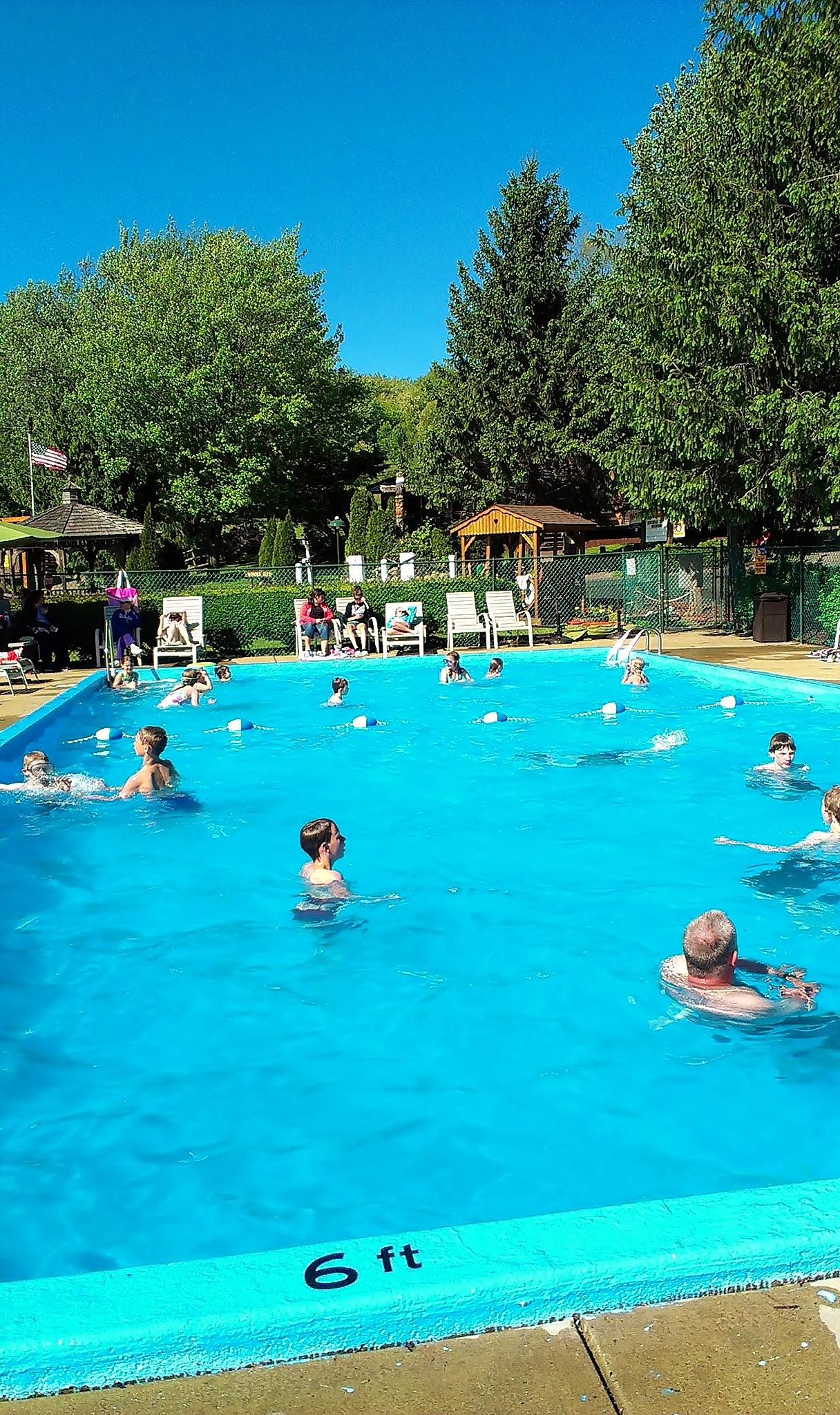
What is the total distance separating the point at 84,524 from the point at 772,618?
1467cm

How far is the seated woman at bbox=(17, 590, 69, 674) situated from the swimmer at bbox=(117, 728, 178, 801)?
34.4ft

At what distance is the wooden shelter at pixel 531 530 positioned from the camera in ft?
93.5

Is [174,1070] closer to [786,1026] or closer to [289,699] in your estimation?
[786,1026]

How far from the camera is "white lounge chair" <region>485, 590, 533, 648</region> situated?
912 inches

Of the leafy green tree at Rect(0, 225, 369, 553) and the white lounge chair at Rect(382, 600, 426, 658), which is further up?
the leafy green tree at Rect(0, 225, 369, 553)

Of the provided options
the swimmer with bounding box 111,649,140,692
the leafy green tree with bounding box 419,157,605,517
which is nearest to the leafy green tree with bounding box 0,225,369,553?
the leafy green tree with bounding box 419,157,605,517

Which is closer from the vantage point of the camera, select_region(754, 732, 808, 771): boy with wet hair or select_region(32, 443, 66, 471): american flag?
select_region(754, 732, 808, 771): boy with wet hair

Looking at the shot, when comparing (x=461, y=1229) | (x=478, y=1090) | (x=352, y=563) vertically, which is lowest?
(x=478, y=1090)

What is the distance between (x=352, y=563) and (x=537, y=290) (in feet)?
69.0

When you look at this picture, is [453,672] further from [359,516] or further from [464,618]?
[359,516]

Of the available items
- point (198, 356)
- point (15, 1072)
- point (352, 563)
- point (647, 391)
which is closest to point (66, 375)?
point (198, 356)

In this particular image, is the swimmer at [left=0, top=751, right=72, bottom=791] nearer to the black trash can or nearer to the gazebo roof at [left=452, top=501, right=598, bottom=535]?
the black trash can

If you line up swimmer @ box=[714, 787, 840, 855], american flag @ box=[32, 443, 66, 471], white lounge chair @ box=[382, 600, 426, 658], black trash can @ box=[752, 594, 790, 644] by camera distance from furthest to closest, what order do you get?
1. american flag @ box=[32, 443, 66, 471]
2. white lounge chair @ box=[382, 600, 426, 658]
3. black trash can @ box=[752, 594, 790, 644]
4. swimmer @ box=[714, 787, 840, 855]

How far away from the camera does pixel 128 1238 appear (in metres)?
3.70
